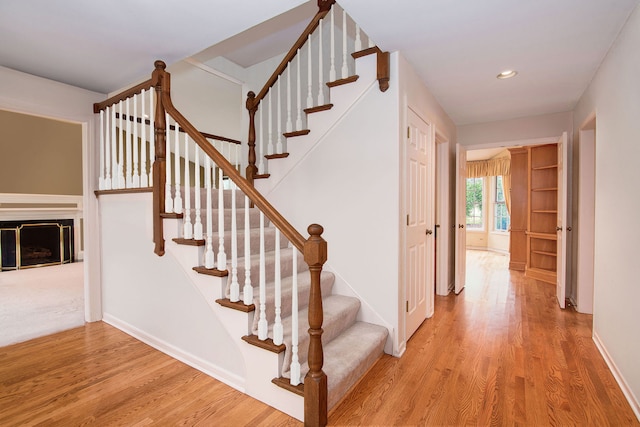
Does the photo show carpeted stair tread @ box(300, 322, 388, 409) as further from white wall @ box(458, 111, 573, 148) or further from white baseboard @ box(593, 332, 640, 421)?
white wall @ box(458, 111, 573, 148)

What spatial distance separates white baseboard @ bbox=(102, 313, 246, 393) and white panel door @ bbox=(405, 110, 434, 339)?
4.90 ft

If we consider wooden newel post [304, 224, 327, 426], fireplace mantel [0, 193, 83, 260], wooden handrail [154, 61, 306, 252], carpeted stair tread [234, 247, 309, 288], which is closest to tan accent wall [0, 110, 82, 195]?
fireplace mantel [0, 193, 83, 260]

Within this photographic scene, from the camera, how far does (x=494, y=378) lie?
222 centimetres

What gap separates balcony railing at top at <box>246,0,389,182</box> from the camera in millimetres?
2981

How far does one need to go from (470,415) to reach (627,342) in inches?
46.3

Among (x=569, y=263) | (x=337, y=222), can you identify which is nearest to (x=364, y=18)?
(x=337, y=222)

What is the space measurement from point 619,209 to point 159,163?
11.2ft

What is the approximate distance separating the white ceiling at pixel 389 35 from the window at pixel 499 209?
5.41 meters

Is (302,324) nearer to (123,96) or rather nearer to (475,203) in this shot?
(123,96)

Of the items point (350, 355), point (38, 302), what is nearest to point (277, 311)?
point (350, 355)

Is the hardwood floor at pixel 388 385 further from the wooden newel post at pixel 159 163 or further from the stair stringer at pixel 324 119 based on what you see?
the stair stringer at pixel 324 119

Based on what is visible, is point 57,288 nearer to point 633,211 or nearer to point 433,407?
point 433,407

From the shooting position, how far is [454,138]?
4578mm

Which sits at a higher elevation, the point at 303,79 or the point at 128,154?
the point at 303,79
